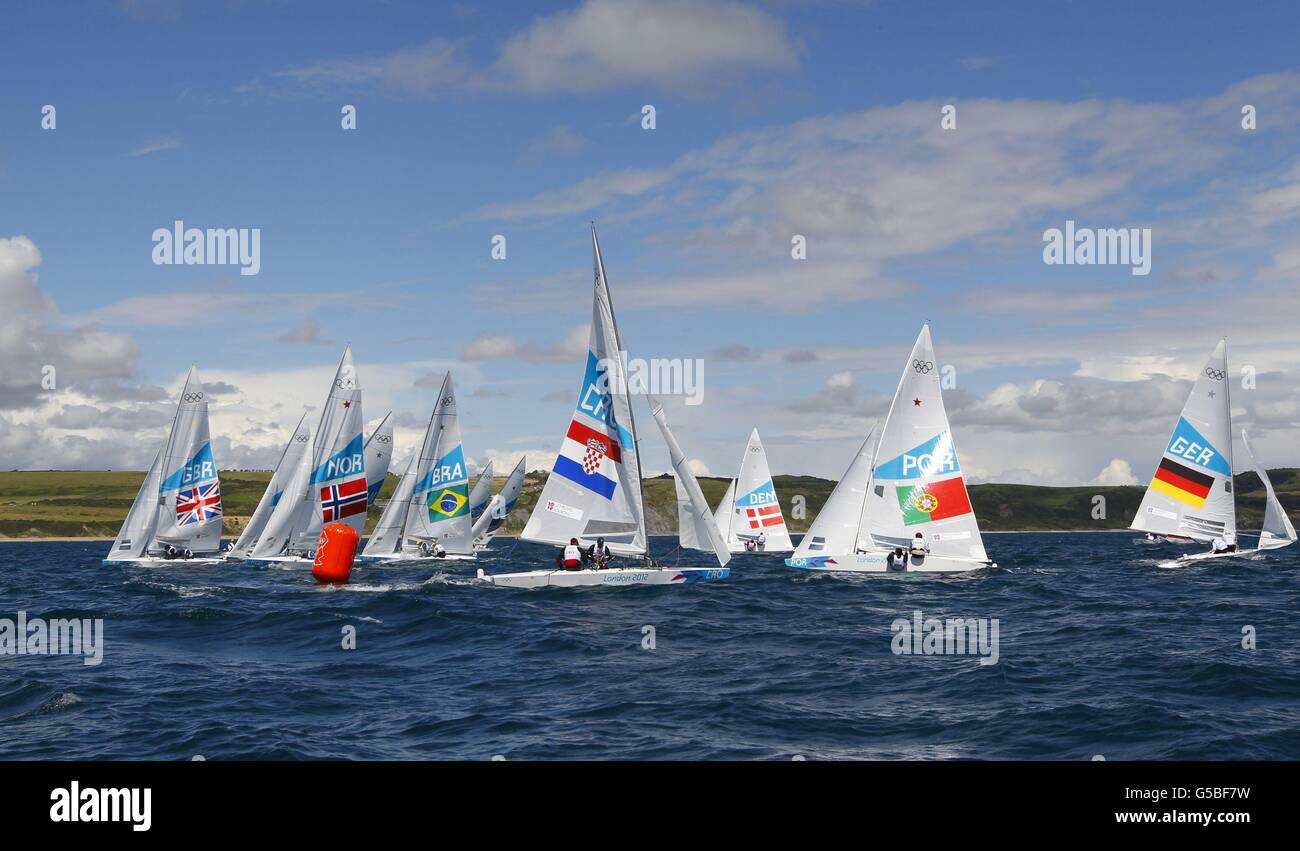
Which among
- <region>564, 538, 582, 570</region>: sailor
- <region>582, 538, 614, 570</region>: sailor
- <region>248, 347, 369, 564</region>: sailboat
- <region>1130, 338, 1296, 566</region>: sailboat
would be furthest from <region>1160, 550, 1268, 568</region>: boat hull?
<region>248, 347, 369, 564</region>: sailboat

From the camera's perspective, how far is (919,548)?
140ft

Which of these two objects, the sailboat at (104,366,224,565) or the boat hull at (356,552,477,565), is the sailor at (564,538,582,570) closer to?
the boat hull at (356,552,477,565)

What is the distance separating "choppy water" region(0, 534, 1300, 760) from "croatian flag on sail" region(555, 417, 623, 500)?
4.30 m

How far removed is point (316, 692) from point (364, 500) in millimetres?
34854

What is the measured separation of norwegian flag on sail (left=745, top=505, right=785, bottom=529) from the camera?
78.4 metres

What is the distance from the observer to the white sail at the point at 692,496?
120ft

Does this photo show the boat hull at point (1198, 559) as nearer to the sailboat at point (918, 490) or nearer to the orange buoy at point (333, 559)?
the sailboat at point (918, 490)

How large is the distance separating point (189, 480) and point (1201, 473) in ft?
182

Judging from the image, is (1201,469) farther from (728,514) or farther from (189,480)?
(189,480)

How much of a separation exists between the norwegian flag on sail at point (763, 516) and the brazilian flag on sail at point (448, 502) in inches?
1086

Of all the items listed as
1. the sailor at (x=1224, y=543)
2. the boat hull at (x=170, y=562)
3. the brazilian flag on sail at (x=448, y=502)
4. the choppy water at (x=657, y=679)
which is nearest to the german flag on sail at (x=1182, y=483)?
the sailor at (x=1224, y=543)

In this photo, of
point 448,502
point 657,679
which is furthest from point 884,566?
point 448,502
